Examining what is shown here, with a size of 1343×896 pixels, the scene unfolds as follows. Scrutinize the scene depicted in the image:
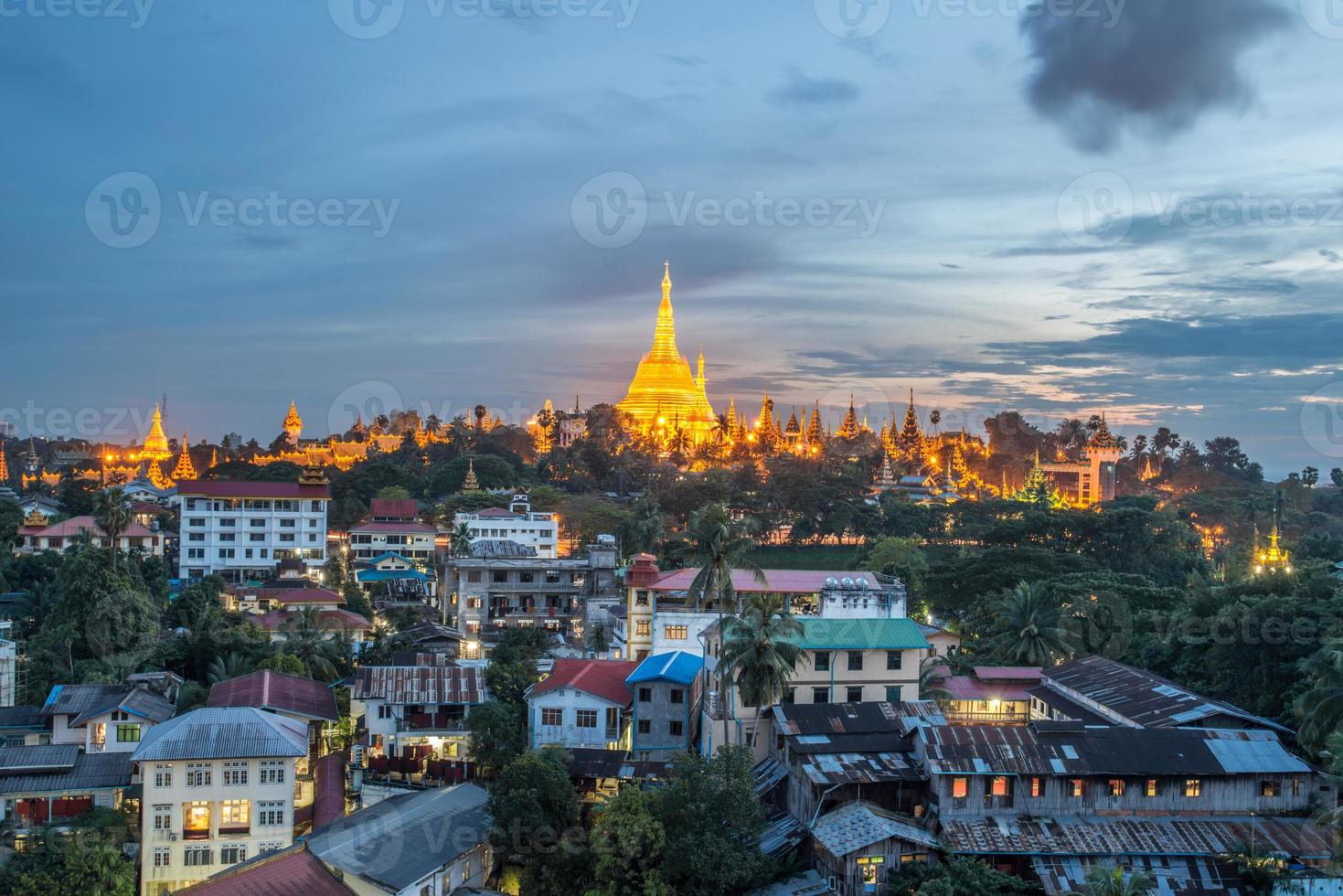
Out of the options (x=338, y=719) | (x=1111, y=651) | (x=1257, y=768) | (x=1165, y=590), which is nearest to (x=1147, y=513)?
(x=1165, y=590)

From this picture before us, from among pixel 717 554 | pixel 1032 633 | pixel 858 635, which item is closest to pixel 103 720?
pixel 717 554

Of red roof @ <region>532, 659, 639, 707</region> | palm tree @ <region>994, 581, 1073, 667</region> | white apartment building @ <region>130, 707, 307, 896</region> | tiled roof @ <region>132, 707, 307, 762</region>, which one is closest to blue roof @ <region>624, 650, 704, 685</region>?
red roof @ <region>532, 659, 639, 707</region>

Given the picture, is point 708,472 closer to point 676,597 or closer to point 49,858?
point 676,597

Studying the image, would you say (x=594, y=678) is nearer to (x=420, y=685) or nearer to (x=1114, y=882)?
(x=420, y=685)

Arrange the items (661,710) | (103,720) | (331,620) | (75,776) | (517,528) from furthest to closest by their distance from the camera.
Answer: (517,528), (331,620), (103,720), (661,710), (75,776)

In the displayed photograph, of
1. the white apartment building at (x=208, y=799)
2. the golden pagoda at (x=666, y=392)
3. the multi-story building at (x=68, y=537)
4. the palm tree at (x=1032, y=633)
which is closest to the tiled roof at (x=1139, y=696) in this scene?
the palm tree at (x=1032, y=633)

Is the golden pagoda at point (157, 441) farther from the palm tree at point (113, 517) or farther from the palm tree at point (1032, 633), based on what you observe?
the palm tree at point (1032, 633)
